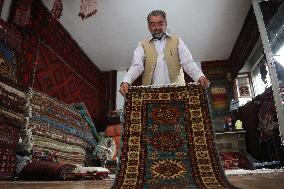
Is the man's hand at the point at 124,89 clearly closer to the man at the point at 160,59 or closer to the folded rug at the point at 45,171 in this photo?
the man at the point at 160,59

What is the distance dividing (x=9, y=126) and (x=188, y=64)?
86.6 inches

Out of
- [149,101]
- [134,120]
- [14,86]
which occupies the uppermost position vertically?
[14,86]

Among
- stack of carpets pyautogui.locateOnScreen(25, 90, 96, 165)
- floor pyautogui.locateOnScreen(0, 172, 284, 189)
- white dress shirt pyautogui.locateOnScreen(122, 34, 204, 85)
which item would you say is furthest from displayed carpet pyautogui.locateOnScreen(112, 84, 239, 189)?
stack of carpets pyautogui.locateOnScreen(25, 90, 96, 165)

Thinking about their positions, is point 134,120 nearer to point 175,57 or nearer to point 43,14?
point 175,57

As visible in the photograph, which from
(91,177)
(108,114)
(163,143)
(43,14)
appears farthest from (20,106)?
(108,114)

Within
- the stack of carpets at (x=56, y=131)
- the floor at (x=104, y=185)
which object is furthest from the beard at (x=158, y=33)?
the stack of carpets at (x=56, y=131)

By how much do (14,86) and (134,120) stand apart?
1626 mm

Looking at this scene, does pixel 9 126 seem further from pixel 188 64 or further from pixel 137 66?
pixel 188 64

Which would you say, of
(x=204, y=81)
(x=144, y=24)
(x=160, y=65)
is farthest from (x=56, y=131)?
(x=144, y=24)

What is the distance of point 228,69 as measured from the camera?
853 cm

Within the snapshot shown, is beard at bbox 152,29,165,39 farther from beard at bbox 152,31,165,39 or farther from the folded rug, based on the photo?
the folded rug

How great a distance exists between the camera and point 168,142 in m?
2.44

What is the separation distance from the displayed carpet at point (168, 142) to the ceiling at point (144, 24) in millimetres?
3702

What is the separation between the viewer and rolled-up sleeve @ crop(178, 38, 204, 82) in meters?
3.02
